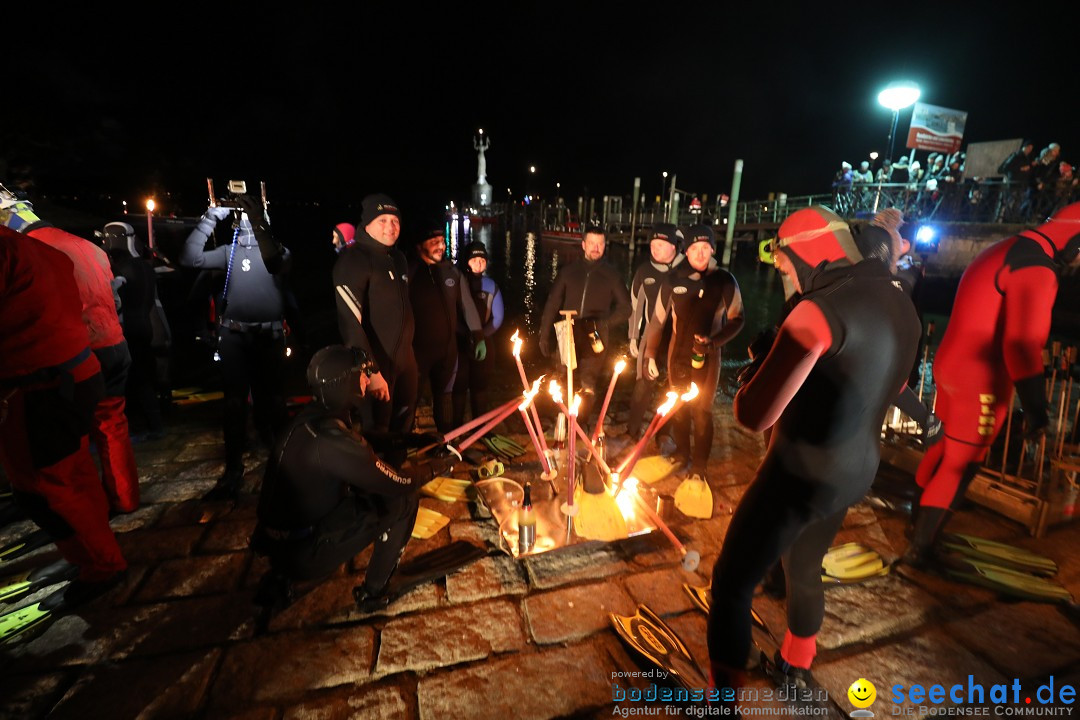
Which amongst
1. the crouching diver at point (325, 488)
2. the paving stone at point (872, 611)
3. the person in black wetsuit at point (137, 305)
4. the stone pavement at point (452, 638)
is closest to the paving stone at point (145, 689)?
the stone pavement at point (452, 638)

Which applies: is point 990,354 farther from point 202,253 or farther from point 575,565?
point 202,253

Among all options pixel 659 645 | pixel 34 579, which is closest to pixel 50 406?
pixel 34 579

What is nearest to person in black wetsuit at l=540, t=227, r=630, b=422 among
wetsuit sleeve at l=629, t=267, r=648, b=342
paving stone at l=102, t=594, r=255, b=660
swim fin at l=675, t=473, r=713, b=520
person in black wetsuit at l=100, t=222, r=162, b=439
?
wetsuit sleeve at l=629, t=267, r=648, b=342

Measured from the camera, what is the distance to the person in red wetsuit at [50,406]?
2.54 meters

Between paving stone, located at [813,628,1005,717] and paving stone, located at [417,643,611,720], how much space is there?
3.83 feet

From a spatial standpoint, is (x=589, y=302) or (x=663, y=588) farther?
(x=589, y=302)

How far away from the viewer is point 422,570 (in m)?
3.13

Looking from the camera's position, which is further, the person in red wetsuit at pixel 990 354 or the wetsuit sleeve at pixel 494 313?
the wetsuit sleeve at pixel 494 313

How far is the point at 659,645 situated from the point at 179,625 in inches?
107

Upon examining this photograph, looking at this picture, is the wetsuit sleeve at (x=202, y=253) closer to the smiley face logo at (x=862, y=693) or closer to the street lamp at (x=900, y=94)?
the smiley face logo at (x=862, y=693)

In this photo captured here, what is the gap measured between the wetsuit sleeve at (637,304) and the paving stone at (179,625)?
13.5 feet

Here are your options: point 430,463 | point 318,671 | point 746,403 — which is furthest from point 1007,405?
point 318,671

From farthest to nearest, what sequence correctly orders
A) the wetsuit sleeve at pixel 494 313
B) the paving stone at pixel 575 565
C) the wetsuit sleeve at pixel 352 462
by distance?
1. the wetsuit sleeve at pixel 494 313
2. the paving stone at pixel 575 565
3. the wetsuit sleeve at pixel 352 462

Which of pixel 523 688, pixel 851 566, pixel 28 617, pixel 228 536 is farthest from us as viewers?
pixel 228 536
